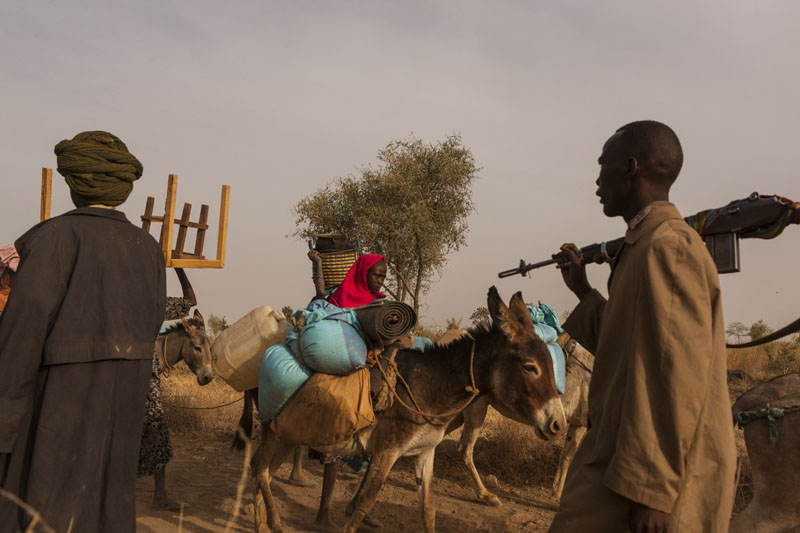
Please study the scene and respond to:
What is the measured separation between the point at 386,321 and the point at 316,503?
115 inches

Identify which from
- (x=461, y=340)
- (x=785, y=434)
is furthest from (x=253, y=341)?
(x=785, y=434)

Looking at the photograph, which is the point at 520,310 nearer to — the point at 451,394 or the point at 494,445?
the point at 451,394

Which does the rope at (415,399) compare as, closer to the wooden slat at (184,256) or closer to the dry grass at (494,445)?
the dry grass at (494,445)

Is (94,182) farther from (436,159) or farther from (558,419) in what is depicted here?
(436,159)

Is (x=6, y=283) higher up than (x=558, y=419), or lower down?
higher up

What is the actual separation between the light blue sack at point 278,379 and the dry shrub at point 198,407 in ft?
11.6

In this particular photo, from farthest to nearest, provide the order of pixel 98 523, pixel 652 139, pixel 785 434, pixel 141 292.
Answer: pixel 785 434 → pixel 141 292 → pixel 98 523 → pixel 652 139

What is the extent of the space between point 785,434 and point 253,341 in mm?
4389

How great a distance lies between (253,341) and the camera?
5727 millimetres

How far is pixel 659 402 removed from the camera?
171 cm

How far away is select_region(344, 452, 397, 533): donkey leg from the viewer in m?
4.72

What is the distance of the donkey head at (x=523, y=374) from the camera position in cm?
466

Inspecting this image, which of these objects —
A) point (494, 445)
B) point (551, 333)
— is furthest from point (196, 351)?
point (551, 333)

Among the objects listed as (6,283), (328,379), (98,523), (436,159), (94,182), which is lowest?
(98,523)
